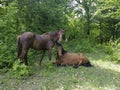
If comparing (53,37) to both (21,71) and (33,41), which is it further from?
(21,71)

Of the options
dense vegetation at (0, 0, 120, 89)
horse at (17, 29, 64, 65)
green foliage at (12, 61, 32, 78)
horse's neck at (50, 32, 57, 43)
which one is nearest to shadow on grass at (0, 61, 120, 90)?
green foliage at (12, 61, 32, 78)

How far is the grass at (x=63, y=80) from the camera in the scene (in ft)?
16.5

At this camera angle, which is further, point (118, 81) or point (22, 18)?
point (22, 18)

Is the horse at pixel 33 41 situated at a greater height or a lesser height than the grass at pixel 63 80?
greater

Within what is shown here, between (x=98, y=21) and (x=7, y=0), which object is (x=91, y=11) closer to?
(x=98, y=21)

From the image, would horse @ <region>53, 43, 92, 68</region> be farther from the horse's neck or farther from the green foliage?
the green foliage

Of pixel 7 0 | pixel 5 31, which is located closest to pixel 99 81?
pixel 5 31

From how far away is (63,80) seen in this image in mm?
5488

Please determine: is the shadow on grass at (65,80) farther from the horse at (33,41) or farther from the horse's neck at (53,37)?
the horse's neck at (53,37)

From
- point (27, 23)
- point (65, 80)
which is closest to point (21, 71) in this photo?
point (65, 80)

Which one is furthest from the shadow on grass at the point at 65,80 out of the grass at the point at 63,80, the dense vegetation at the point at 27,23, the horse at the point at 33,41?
the horse at the point at 33,41

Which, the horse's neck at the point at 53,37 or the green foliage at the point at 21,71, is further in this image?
the horse's neck at the point at 53,37

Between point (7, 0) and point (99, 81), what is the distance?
6277mm

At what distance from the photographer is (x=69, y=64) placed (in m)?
6.98
